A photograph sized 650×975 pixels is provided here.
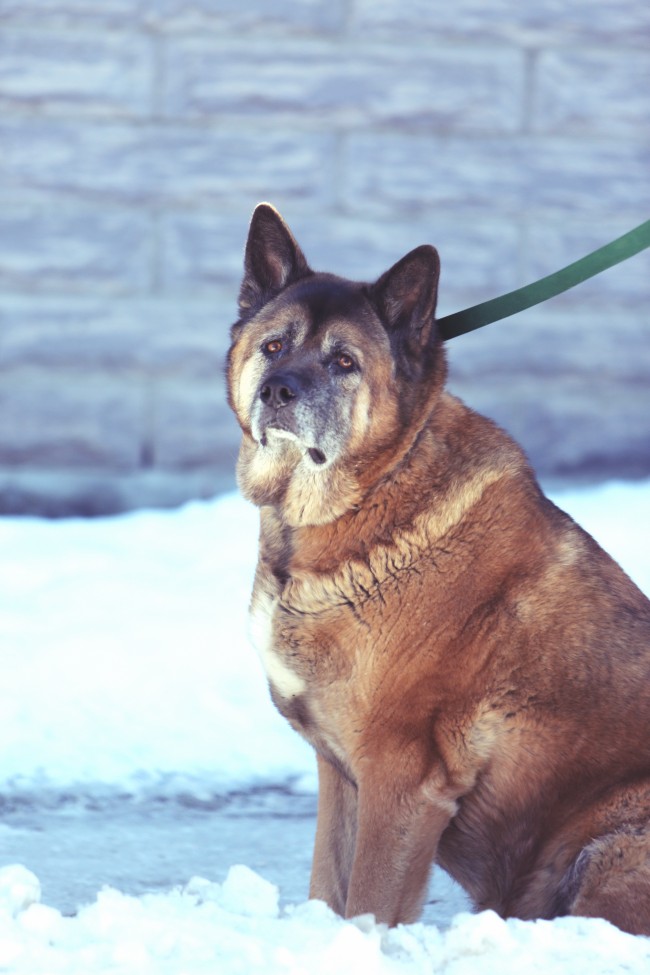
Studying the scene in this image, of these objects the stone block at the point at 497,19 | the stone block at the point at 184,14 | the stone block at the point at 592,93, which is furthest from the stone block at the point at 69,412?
the stone block at the point at 592,93

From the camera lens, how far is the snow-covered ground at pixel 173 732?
6.55 ft

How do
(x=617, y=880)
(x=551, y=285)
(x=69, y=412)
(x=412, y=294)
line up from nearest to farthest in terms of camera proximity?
(x=617, y=880), (x=412, y=294), (x=551, y=285), (x=69, y=412)

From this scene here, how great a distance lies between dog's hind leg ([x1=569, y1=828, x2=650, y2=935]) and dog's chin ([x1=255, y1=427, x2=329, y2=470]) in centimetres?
94

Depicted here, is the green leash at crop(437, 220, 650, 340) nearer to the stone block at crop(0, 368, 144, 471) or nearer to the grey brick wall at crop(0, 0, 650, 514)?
the grey brick wall at crop(0, 0, 650, 514)

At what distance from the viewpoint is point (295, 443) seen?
2689 millimetres

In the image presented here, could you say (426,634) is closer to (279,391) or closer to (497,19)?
(279,391)

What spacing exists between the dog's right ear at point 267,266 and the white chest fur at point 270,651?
2.28ft

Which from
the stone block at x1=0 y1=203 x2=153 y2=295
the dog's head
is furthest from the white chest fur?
the stone block at x1=0 y1=203 x2=153 y2=295

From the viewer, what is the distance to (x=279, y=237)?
2840mm

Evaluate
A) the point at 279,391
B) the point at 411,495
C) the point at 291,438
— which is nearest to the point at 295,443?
the point at 291,438

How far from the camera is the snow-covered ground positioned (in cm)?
200

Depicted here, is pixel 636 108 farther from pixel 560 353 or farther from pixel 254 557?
pixel 254 557

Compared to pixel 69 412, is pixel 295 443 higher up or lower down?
higher up

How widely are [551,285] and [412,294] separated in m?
0.34
